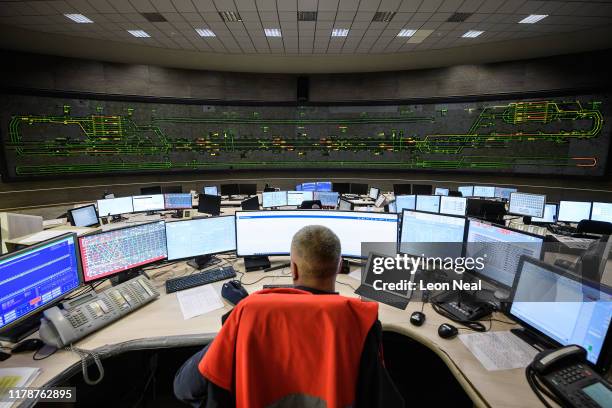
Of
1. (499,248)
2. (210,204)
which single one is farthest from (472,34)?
(210,204)

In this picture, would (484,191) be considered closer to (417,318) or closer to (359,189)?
(359,189)

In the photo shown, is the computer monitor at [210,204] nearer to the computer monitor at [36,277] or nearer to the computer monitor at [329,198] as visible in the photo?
the computer monitor at [329,198]

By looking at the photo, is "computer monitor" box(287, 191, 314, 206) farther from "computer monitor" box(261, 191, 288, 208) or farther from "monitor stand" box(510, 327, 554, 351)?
"monitor stand" box(510, 327, 554, 351)

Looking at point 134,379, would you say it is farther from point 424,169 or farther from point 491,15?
point 424,169

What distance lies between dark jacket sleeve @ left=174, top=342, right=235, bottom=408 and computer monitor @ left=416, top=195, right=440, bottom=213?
152 inches

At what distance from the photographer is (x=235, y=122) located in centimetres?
Answer: 738

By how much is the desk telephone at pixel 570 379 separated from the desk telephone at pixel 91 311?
1881mm

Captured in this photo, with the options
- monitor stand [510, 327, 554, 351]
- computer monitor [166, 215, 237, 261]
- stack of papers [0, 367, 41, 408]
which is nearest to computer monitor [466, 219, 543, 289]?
monitor stand [510, 327, 554, 351]

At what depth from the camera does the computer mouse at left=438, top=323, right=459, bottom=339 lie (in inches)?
53.6

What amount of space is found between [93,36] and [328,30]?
4169mm

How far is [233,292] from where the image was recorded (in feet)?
5.52

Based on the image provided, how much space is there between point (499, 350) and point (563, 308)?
32 centimetres

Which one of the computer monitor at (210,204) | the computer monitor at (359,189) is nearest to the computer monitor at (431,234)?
the computer monitor at (210,204)

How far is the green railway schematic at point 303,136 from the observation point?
5.91m
